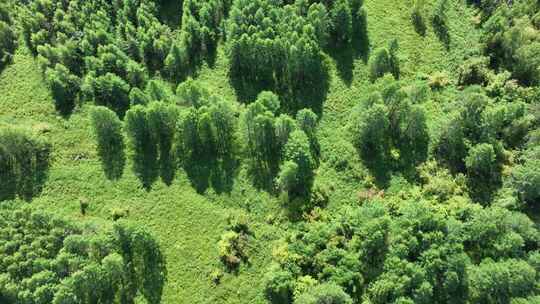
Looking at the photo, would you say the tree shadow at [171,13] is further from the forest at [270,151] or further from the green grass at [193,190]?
the green grass at [193,190]

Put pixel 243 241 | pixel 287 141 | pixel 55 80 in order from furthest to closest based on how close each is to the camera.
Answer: pixel 55 80
pixel 287 141
pixel 243 241

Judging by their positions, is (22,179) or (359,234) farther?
(22,179)

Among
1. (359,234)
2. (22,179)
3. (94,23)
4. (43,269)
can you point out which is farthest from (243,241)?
(94,23)

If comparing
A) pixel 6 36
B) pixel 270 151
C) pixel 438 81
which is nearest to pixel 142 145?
pixel 270 151

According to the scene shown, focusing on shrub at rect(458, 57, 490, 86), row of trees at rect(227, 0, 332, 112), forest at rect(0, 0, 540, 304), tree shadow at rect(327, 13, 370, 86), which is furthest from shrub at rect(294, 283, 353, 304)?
shrub at rect(458, 57, 490, 86)

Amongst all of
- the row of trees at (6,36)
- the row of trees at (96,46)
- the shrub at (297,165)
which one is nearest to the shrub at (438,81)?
the shrub at (297,165)

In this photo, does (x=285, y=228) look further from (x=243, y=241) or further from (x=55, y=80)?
(x=55, y=80)

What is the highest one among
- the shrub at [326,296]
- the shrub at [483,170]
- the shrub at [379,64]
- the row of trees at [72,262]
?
the shrub at [379,64]
